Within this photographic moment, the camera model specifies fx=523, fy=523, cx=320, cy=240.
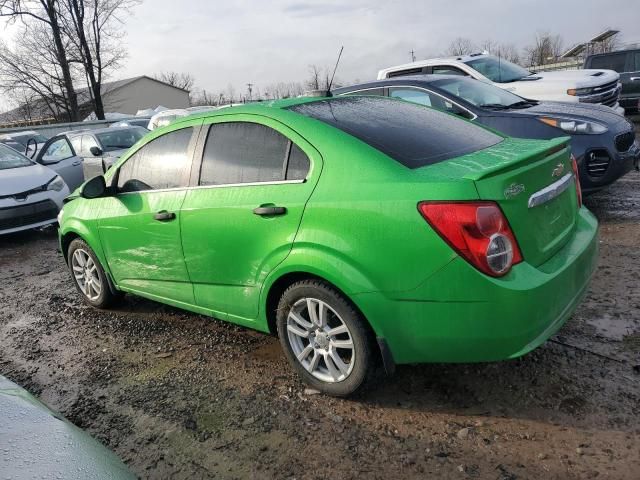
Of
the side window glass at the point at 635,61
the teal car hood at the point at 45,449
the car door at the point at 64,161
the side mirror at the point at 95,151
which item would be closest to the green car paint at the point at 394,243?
the teal car hood at the point at 45,449

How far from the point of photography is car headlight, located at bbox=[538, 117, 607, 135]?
5.51 meters

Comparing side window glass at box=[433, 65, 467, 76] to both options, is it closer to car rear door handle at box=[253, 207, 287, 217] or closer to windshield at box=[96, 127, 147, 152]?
windshield at box=[96, 127, 147, 152]

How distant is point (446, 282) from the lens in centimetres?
231

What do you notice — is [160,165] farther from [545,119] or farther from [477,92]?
[477,92]

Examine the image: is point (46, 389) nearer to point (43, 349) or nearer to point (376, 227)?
point (43, 349)

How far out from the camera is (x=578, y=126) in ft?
18.2

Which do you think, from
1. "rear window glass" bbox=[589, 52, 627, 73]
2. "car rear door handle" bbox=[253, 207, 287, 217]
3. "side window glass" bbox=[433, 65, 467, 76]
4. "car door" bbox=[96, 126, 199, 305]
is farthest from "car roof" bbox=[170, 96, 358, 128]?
"rear window glass" bbox=[589, 52, 627, 73]

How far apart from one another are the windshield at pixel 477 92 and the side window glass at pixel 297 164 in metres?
4.03

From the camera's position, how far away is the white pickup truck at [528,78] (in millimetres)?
8703

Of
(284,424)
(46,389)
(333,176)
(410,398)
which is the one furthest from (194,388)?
(333,176)

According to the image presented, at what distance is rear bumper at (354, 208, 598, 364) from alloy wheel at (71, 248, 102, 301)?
2.90m

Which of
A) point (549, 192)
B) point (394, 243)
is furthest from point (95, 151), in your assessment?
point (549, 192)

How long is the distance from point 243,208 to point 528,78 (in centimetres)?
796

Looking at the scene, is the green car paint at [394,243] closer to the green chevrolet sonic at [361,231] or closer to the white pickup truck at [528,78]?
the green chevrolet sonic at [361,231]
